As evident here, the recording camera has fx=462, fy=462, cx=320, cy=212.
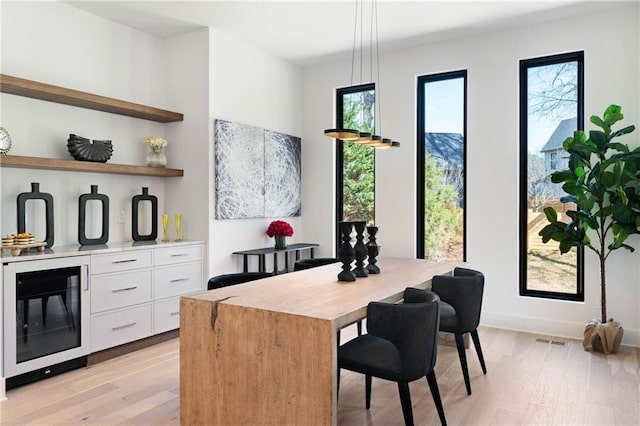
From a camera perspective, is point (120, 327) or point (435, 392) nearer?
point (435, 392)

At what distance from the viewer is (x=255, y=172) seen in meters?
5.11

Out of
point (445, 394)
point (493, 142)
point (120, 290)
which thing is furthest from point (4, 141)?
point (493, 142)

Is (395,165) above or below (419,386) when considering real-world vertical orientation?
above

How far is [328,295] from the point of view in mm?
2559

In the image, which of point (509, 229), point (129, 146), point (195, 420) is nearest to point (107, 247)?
point (129, 146)

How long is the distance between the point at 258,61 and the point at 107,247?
2.66 meters

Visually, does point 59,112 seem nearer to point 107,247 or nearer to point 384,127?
point 107,247

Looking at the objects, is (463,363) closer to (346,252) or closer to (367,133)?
(346,252)

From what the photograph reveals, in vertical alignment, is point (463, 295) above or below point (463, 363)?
above

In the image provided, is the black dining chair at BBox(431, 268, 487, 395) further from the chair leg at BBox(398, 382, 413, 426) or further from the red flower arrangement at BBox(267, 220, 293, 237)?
the red flower arrangement at BBox(267, 220, 293, 237)

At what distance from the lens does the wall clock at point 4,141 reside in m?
3.38

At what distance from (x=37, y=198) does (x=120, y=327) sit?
1.20 metres

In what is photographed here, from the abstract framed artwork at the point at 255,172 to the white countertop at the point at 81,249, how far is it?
627mm

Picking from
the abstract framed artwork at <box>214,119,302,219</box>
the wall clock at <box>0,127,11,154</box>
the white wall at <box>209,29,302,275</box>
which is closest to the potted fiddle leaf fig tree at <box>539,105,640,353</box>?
the abstract framed artwork at <box>214,119,302,219</box>
